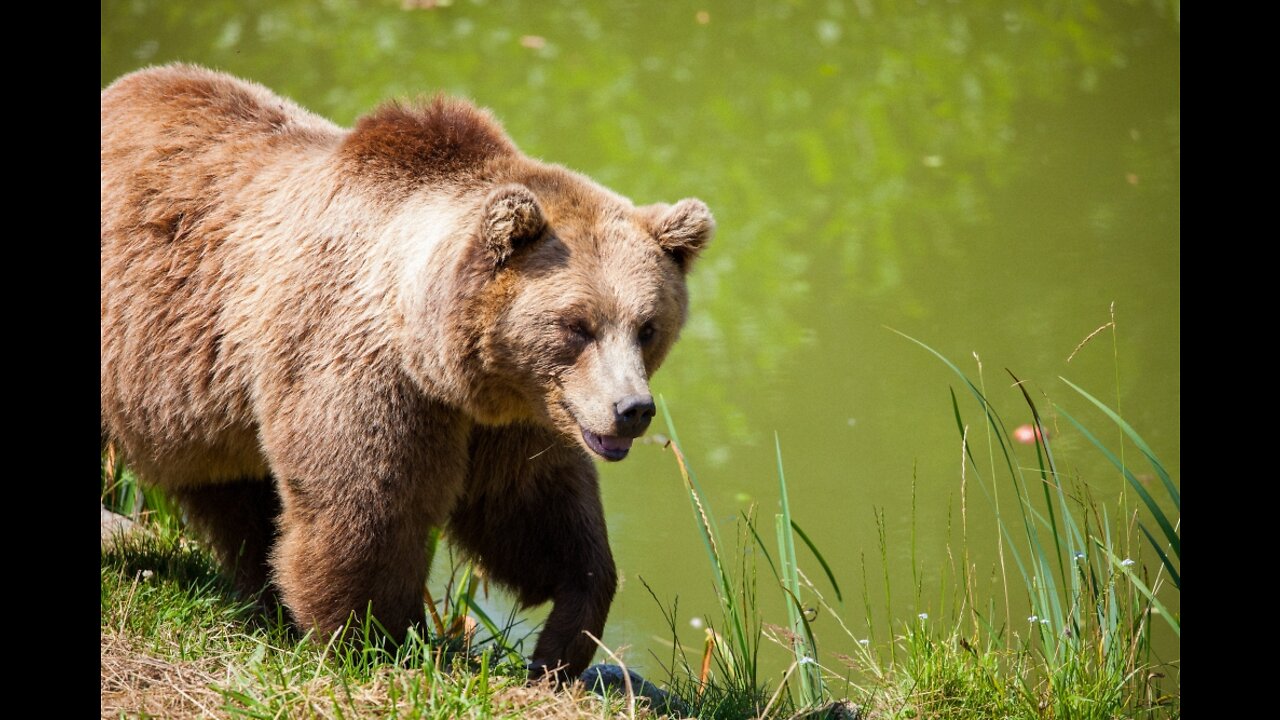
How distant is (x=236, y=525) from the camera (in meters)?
5.33

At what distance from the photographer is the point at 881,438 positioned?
7852 mm

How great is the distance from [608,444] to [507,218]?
789mm

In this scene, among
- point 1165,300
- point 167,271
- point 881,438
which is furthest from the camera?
point 1165,300

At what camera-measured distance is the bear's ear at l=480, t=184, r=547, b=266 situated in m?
4.04

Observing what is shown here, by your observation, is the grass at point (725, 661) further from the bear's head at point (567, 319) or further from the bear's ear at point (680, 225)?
the bear's ear at point (680, 225)

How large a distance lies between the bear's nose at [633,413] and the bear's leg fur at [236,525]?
206 centimetres

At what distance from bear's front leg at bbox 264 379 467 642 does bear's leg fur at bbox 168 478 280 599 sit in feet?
3.04

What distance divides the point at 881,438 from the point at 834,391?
1.91 ft

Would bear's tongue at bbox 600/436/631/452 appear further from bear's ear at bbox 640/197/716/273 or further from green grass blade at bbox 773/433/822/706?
bear's ear at bbox 640/197/716/273

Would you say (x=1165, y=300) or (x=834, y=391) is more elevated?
(x=1165, y=300)

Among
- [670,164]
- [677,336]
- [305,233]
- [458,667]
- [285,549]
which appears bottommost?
[458,667]
